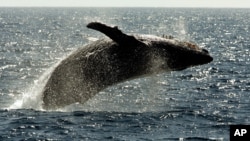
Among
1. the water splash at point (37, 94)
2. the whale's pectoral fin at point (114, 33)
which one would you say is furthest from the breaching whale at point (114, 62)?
the water splash at point (37, 94)

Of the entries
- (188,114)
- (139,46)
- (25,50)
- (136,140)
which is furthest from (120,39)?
(25,50)

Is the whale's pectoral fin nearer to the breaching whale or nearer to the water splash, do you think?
the breaching whale

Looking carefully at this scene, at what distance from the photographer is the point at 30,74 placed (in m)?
44.4

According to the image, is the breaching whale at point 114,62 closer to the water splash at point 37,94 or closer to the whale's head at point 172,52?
the whale's head at point 172,52

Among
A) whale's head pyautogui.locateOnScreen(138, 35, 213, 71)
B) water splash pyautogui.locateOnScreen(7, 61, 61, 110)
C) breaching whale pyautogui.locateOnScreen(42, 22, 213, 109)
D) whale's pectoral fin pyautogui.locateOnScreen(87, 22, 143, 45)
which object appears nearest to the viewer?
whale's pectoral fin pyautogui.locateOnScreen(87, 22, 143, 45)

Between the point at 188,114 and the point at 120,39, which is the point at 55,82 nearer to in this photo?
the point at 120,39

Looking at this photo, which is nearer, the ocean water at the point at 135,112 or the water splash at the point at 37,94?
the ocean water at the point at 135,112

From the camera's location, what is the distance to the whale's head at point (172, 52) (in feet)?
67.1

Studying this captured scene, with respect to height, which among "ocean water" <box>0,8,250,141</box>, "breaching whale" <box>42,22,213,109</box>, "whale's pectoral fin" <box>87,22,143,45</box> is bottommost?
"ocean water" <box>0,8,250,141</box>

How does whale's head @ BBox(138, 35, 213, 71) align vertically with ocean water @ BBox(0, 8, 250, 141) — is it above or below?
above

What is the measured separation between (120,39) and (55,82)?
344 centimetres

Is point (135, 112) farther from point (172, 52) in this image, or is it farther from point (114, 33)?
point (114, 33)

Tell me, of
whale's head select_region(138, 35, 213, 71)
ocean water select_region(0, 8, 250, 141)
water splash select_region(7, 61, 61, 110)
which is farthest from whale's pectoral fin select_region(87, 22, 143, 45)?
water splash select_region(7, 61, 61, 110)

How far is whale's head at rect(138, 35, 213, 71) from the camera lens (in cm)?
2045
